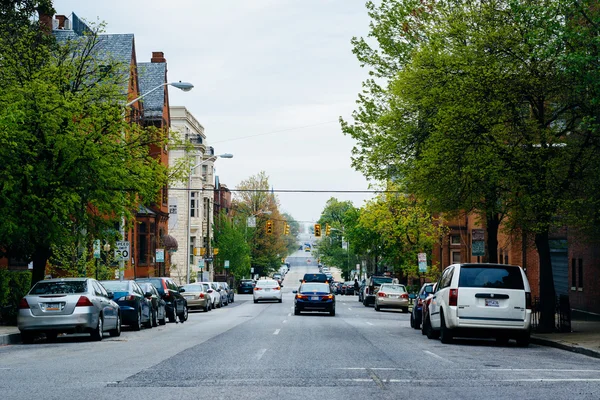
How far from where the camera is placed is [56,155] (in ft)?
83.3

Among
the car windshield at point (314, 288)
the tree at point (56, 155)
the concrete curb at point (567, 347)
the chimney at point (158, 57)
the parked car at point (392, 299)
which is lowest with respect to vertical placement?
the parked car at point (392, 299)

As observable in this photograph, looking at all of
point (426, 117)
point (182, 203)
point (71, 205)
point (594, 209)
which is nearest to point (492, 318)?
point (594, 209)

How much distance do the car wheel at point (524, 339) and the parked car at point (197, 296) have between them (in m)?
27.0

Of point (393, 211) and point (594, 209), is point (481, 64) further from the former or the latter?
point (393, 211)

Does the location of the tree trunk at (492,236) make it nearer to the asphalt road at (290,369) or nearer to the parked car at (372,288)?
the asphalt road at (290,369)

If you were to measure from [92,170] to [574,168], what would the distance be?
13906 mm

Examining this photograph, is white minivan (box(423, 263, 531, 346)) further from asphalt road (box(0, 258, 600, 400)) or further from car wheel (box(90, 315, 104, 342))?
car wheel (box(90, 315, 104, 342))

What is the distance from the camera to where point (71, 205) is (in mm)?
24984

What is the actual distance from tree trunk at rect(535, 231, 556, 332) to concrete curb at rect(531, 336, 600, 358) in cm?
238

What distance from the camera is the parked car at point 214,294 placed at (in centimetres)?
4991

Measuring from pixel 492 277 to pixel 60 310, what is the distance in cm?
1039

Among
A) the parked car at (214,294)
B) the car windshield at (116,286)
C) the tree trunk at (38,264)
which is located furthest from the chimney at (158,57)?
the car windshield at (116,286)

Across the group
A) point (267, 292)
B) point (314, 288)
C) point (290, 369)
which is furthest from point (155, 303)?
point (267, 292)

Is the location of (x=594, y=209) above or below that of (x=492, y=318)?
above
